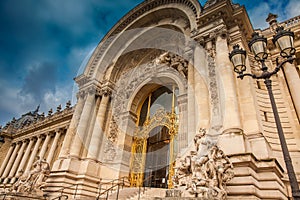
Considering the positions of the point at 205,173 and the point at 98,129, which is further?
the point at 98,129

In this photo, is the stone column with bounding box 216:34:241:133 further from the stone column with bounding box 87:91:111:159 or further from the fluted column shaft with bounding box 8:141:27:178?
the fluted column shaft with bounding box 8:141:27:178

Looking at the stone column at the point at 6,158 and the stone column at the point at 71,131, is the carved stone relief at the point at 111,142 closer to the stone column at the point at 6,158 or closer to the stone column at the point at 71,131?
the stone column at the point at 71,131

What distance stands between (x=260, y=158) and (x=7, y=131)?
87.9ft

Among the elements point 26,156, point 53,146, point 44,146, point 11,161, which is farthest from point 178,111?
point 11,161

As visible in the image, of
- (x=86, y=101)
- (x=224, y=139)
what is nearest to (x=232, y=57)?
(x=224, y=139)

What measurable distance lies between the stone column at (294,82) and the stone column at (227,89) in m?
2.51

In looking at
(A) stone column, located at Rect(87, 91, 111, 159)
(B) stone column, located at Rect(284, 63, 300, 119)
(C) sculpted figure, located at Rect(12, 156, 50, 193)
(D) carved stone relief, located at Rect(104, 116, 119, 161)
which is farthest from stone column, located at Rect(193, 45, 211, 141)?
(C) sculpted figure, located at Rect(12, 156, 50, 193)

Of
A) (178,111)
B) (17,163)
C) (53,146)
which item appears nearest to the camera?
(178,111)

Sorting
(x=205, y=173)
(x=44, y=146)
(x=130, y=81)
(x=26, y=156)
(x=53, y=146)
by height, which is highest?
(x=130, y=81)

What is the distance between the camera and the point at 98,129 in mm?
10805

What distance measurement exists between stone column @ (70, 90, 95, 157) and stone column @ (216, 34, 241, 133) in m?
7.12

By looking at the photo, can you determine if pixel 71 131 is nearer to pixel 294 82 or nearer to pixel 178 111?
pixel 178 111

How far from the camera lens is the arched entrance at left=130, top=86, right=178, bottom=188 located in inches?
357

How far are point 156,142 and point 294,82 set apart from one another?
618 centimetres
